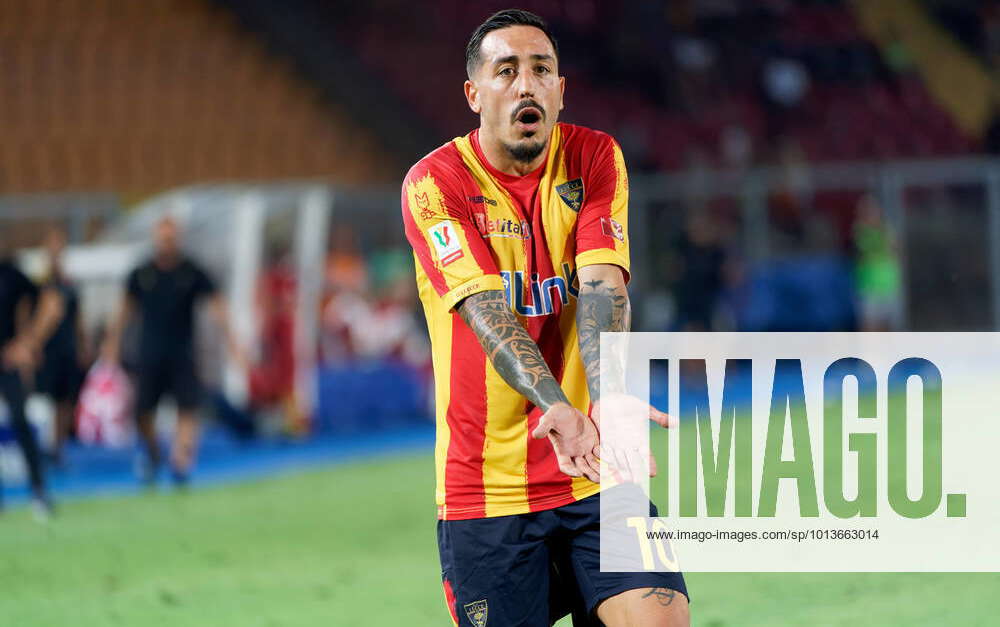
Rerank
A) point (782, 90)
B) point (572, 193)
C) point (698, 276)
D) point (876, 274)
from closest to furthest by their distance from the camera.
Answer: point (572, 193), point (698, 276), point (876, 274), point (782, 90)

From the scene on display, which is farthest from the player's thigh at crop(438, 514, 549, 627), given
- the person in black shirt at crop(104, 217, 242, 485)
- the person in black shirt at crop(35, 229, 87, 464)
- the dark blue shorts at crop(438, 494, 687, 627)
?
the person in black shirt at crop(35, 229, 87, 464)

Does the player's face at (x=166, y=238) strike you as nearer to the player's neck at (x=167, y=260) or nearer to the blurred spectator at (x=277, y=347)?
the player's neck at (x=167, y=260)

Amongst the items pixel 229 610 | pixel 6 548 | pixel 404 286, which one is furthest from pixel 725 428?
pixel 404 286

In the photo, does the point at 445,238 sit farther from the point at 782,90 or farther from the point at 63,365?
the point at 782,90

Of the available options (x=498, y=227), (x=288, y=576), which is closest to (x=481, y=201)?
(x=498, y=227)

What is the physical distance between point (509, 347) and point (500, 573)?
0.70 meters

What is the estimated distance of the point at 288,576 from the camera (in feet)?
28.7

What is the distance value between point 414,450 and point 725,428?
538cm

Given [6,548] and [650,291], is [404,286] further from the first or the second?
[6,548]

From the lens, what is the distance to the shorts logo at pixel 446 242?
13.3 ft

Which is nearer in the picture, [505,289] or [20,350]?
[505,289]

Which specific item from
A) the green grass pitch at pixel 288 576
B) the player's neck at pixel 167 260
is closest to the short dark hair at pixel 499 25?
the green grass pitch at pixel 288 576

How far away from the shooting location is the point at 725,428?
35.8 ft

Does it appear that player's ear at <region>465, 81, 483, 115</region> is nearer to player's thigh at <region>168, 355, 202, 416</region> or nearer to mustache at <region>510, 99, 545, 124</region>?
mustache at <region>510, 99, 545, 124</region>
